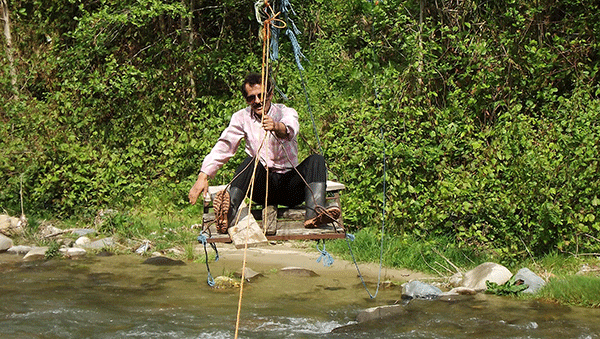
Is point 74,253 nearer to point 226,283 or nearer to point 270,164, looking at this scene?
point 226,283

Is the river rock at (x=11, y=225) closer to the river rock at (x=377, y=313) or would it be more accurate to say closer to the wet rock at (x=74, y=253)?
the wet rock at (x=74, y=253)

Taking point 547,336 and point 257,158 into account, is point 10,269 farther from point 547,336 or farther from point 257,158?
point 547,336

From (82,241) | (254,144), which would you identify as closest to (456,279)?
(254,144)

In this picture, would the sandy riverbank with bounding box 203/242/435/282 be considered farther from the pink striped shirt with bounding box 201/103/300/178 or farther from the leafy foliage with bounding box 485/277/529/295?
the pink striped shirt with bounding box 201/103/300/178

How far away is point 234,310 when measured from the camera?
707cm

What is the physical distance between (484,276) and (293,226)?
2632 mm

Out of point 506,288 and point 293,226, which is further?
point 506,288

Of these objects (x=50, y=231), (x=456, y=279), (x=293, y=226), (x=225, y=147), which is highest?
(x=225, y=147)

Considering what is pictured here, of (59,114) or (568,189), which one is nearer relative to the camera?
(568,189)

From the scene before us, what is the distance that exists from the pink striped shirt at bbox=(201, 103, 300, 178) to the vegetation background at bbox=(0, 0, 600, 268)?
1.79m

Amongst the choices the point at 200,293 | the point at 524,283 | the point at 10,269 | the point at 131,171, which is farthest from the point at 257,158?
the point at 131,171

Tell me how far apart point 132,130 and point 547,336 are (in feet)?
25.4

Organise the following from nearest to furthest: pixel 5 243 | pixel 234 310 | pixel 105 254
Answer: pixel 234 310 → pixel 105 254 → pixel 5 243

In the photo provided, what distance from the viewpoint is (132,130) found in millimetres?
11977
